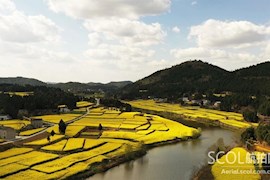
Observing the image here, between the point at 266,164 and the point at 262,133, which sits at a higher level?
the point at 262,133

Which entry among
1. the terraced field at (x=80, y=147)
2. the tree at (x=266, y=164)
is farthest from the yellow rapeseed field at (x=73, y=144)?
the tree at (x=266, y=164)

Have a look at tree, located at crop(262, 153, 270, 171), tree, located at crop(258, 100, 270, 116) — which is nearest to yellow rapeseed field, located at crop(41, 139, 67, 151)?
tree, located at crop(262, 153, 270, 171)

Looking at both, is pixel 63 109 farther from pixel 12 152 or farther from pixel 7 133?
pixel 12 152

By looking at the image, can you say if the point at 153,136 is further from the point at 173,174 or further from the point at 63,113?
the point at 63,113

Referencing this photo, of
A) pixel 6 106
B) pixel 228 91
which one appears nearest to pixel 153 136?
pixel 6 106

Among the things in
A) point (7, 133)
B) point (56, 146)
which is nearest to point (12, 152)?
point (56, 146)

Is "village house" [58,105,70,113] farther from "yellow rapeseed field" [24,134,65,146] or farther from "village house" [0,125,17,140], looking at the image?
"village house" [0,125,17,140]

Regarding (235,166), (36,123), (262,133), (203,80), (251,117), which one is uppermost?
(203,80)
